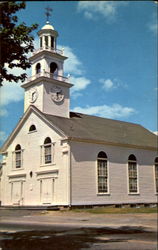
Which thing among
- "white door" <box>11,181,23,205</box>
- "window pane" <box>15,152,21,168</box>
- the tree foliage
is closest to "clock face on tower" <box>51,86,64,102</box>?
"window pane" <box>15,152,21,168</box>

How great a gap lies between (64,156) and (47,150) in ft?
6.69

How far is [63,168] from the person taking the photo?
1933 cm

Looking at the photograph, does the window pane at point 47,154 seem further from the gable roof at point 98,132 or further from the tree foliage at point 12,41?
the tree foliage at point 12,41

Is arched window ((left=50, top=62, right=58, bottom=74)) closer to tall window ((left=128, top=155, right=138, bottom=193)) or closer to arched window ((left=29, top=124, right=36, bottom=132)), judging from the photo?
arched window ((left=29, top=124, right=36, bottom=132))

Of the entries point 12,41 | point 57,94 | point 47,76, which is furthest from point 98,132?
point 12,41

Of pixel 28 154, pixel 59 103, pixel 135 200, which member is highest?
pixel 59 103

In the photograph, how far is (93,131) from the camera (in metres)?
21.6

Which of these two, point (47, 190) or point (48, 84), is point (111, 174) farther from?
point (48, 84)

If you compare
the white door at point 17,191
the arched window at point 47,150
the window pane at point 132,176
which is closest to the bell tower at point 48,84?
the arched window at point 47,150

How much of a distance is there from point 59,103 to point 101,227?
693 inches

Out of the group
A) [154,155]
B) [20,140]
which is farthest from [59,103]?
[154,155]

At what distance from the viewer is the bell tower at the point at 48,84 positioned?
22.5 meters

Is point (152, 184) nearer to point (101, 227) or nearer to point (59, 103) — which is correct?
point (59, 103)

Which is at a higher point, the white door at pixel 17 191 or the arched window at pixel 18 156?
the arched window at pixel 18 156
